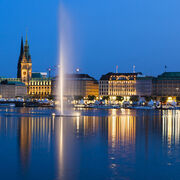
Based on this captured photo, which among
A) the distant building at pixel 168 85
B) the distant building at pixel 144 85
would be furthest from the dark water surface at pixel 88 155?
the distant building at pixel 144 85

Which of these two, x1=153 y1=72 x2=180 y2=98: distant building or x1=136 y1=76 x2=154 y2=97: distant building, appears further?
x1=136 y1=76 x2=154 y2=97: distant building

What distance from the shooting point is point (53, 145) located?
3519 cm

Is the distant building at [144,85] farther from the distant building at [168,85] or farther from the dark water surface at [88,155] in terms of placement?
the dark water surface at [88,155]

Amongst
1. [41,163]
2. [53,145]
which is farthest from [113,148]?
[41,163]

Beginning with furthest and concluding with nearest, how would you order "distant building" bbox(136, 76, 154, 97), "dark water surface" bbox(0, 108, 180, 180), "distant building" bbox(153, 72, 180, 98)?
"distant building" bbox(136, 76, 154, 97), "distant building" bbox(153, 72, 180, 98), "dark water surface" bbox(0, 108, 180, 180)

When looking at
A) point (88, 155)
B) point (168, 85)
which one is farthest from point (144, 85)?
point (88, 155)

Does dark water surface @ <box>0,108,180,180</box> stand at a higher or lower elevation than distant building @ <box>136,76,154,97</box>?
lower

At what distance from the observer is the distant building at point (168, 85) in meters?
191

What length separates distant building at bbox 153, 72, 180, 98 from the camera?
191 meters

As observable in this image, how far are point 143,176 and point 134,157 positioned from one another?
536 cm

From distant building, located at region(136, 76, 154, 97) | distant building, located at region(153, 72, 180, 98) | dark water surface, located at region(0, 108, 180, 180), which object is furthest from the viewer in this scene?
distant building, located at region(136, 76, 154, 97)

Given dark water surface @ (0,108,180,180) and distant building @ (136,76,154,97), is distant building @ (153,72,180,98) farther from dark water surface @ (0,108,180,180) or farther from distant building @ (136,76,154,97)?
dark water surface @ (0,108,180,180)

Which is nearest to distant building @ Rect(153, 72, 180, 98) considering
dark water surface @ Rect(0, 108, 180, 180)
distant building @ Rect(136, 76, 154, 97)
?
distant building @ Rect(136, 76, 154, 97)

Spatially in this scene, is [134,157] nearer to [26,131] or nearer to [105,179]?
[105,179]
